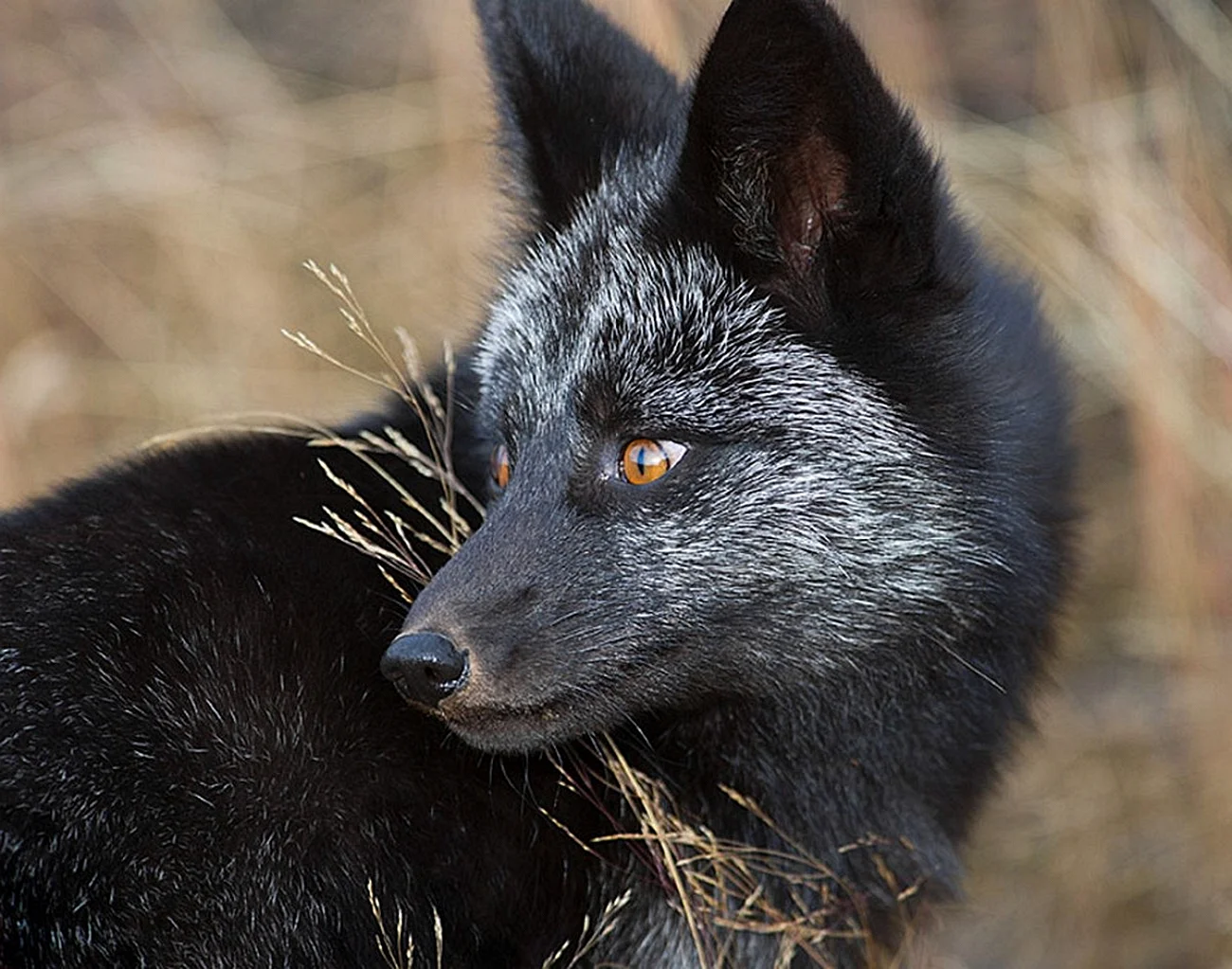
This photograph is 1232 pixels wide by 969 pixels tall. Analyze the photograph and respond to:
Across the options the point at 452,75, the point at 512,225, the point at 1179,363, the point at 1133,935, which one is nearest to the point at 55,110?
the point at 452,75

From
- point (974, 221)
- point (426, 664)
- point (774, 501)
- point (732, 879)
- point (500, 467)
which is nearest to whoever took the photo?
point (426, 664)

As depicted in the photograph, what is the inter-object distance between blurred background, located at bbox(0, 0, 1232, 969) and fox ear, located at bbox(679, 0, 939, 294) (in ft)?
3.63

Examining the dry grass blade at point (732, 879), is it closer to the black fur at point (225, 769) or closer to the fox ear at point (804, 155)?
the black fur at point (225, 769)

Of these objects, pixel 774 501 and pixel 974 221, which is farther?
pixel 974 221

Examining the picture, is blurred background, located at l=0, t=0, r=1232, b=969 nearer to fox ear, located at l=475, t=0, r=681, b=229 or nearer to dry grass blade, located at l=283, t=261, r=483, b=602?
fox ear, located at l=475, t=0, r=681, b=229

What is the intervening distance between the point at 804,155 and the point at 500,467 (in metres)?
0.95

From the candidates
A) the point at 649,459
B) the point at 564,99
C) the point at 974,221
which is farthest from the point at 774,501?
the point at 974,221

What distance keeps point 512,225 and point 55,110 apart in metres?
3.96

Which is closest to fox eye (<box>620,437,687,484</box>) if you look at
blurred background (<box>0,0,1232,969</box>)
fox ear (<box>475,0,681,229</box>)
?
fox ear (<box>475,0,681,229</box>)

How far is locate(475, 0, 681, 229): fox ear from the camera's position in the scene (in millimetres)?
3629

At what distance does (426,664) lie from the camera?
111 inches

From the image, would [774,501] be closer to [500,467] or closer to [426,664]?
[500,467]

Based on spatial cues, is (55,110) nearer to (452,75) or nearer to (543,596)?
(452,75)

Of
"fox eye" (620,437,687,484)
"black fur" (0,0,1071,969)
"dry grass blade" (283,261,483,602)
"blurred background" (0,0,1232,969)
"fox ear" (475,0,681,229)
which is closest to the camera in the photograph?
"black fur" (0,0,1071,969)
